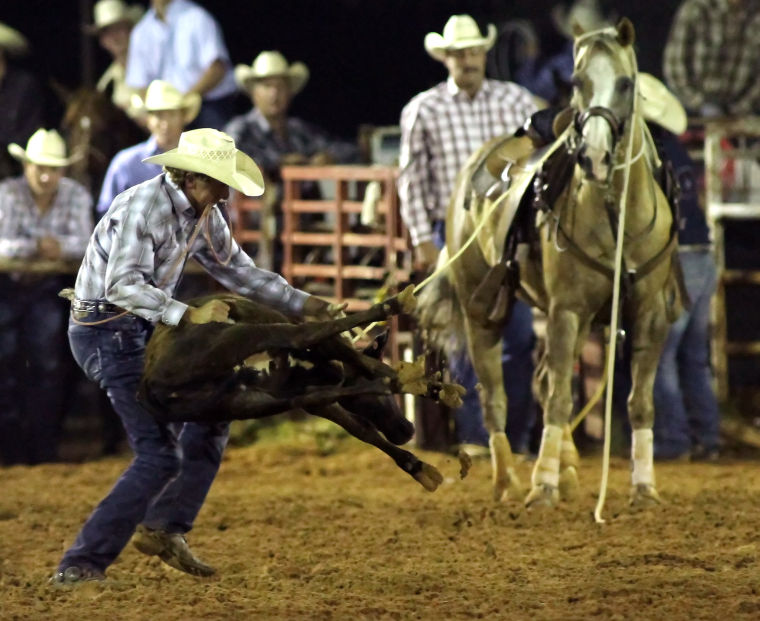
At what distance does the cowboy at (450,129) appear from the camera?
990 centimetres

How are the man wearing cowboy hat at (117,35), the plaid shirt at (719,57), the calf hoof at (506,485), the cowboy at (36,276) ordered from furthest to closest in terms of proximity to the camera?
1. the man wearing cowboy hat at (117,35)
2. the plaid shirt at (719,57)
3. the cowboy at (36,276)
4. the calf hoof at (506,485)

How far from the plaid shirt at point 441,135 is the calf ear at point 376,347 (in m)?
3.59

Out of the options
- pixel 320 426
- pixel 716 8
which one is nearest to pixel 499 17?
pixel 716 8

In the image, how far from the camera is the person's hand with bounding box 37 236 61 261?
10.6m

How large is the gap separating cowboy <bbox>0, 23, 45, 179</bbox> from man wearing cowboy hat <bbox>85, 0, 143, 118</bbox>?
0.54 m

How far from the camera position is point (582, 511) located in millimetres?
8148

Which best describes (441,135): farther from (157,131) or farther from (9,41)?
(9,41)

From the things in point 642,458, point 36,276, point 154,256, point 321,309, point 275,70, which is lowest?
point 642,458

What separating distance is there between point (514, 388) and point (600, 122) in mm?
2934

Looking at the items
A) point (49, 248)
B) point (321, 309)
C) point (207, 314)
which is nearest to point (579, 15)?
point (49, 248)

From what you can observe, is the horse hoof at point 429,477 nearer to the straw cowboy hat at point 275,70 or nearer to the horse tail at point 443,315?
the horse tail at point 443,315

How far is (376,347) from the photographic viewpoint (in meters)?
6.36

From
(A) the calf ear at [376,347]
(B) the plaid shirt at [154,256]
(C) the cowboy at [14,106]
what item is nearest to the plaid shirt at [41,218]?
(C) the cowboy at [14,106]

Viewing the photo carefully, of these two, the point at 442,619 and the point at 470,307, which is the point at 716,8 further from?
the point at 442,619
